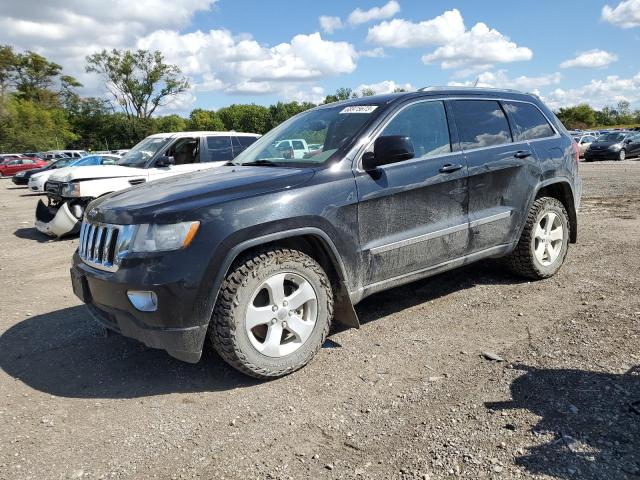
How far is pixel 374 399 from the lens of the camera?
304cm

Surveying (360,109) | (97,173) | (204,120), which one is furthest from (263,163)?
(204,120)

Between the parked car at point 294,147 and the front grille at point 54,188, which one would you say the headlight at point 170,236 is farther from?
the front grille at point 54,188

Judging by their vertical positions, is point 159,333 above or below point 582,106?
below

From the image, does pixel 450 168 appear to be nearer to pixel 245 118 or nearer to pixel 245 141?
pixel 245 141

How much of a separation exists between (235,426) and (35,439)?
3.57ft

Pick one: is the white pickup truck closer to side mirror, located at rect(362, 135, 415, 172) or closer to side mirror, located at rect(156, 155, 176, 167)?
side mirror, located at rect(156, 155, 176, 167)

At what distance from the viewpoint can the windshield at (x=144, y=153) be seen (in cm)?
938

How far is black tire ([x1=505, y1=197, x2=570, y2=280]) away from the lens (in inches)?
189

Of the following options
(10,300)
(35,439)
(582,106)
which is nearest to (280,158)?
(35,439)

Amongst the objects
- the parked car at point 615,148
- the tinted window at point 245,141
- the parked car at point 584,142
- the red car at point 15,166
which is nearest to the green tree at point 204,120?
the red car at point 15,166

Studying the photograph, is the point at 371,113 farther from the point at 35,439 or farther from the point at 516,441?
the point at 35,439

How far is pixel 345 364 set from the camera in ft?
11.5

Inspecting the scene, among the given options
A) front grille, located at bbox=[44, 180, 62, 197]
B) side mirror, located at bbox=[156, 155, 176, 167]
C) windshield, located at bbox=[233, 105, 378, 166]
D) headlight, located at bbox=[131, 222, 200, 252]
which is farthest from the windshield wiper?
front grille, located at bbox=[44, 180, 62, 197]

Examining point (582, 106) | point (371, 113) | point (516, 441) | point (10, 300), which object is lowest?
point (516, 441)
